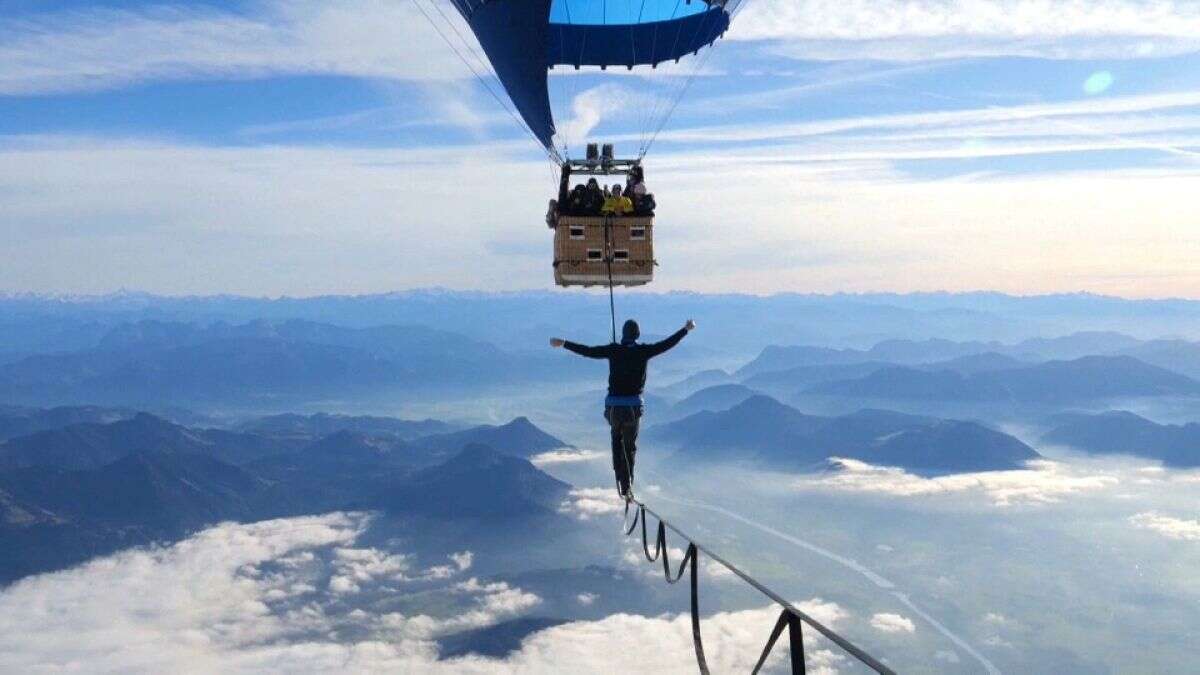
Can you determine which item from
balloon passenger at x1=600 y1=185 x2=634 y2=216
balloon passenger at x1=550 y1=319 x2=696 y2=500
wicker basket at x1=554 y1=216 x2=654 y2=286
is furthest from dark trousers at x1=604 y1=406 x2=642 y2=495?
balloon passenger at x1=600 y1=185 x2=634 y2=216

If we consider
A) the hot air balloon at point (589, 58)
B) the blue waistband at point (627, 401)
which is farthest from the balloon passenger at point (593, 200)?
the blue waistband at point (627, 401)

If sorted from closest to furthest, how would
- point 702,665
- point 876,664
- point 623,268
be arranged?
1. point 876,664
2. point 702,665
3. point 623,268

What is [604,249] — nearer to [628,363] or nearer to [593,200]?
[593,200]

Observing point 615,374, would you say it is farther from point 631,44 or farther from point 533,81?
point 631,44

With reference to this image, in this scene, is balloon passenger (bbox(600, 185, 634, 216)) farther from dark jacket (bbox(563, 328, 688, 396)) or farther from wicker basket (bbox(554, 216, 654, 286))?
dark jacket (bbox(563, 328, 688, 396))

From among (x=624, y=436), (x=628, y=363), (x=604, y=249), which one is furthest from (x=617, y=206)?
(x=624, y=436)

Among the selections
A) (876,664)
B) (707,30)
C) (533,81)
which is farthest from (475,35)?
(876,664)

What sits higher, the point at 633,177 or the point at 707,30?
the point at 707,30
